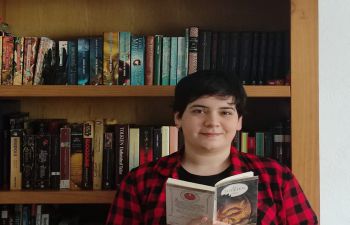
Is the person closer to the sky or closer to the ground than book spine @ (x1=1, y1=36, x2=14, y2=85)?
closer to the ground

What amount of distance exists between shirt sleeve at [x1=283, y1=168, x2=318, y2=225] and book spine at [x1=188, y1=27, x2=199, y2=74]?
460mm

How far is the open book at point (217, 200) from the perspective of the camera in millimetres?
865

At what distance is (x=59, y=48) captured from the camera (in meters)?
1.32

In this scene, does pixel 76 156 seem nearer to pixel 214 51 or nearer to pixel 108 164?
pixel 108 164

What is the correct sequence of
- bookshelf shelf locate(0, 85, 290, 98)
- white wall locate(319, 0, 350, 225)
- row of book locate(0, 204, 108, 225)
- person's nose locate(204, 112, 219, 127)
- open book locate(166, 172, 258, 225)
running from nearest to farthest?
open book locate(166, 172, 258, 225) → person's nose locate(204, 112, 219, 127) → bookshelf shelf locate(0, 85, 290, 98) → row of book locate(0, 204, 108, 225) → white wall locate(319, 0, 350, 225)

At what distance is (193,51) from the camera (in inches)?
50.4

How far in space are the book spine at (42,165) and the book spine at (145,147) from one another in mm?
299

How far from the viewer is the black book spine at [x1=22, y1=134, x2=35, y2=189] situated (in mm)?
1289

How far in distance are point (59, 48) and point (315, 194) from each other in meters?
0.93

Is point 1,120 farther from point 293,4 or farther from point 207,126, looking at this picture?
point 293,4

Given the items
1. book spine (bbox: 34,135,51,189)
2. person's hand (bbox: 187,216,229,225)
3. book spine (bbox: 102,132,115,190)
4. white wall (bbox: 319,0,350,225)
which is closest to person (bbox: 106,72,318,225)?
person's hand (bbox: 187,216,229,225)

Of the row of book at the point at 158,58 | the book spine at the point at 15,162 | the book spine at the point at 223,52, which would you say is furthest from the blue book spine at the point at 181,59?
the book spine at the point at 15,162

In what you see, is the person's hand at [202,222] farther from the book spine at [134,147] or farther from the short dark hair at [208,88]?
the book spine at [134,147]

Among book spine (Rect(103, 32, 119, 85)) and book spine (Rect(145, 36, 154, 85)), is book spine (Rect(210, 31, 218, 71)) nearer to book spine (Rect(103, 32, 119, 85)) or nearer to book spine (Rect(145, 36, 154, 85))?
book spine (Rect(145, 36, 154, 85))
